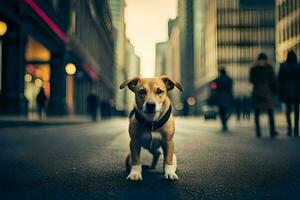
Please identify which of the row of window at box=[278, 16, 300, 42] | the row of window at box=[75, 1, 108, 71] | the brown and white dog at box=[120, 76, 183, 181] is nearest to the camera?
the brown and white dog at box=[120, 76, 183, 181]

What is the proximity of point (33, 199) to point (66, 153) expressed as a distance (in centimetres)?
359

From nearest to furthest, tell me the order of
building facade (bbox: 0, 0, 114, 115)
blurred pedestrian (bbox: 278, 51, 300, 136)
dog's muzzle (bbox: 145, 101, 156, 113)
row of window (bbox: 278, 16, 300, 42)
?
1. dog's muzzle (bbox: 145, 101, 156, 113)
2. blurred pedestrian (bbox: 278, 51, 300, 136)
3. building facade (bbox: 0, 0, 114, 115)
4. row of window (bbox: 278, 16, 300, 42)

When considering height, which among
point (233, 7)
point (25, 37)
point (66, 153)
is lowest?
point (66, 153)

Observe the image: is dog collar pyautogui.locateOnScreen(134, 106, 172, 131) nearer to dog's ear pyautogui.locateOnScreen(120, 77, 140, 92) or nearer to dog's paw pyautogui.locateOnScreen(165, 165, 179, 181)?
dog's ear pyautogui.locateOnScreen(120, 77, 140, 92)

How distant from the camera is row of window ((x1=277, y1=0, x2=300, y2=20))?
58.0 metres

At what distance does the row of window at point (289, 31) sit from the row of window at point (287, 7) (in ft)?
5.71

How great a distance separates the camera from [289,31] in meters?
60.1

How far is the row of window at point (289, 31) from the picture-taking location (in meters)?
57.5

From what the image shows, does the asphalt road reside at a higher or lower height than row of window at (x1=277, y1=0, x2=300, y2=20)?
lower

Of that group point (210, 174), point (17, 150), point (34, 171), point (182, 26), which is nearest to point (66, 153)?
point (17, 150)

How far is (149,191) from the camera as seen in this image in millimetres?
3342

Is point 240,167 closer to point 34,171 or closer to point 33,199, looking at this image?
point 34,171

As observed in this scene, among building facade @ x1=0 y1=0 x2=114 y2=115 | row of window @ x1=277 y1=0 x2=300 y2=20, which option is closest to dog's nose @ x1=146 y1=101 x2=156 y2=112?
building facade @ x1=0 y1=0 x2=114 y2=115

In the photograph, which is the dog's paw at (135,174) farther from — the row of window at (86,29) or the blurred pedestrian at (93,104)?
the row of window at (86,29)
